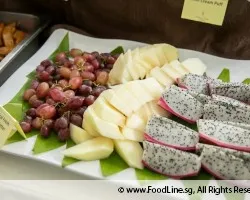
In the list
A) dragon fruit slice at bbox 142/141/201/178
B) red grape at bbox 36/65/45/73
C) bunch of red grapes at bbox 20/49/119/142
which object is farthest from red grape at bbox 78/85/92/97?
dragon fruit slice at bbox 142/141/201/178

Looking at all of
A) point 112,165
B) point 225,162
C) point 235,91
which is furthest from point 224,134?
point 112,165

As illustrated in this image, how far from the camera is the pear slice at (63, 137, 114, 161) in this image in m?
1.03

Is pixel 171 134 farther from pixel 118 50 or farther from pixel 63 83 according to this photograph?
pixel 118 50

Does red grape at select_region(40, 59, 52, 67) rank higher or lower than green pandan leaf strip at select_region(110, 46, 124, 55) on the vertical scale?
lower

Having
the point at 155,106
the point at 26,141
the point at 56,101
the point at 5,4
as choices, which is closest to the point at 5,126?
the point at 26,141

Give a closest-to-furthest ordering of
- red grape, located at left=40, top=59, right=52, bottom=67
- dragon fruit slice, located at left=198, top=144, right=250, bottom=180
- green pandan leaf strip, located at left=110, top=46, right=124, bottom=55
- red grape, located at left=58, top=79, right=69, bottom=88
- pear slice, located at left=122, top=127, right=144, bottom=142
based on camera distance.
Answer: dragon fruit slice, located at left=198, top=144, right=250, bottom=180 → pear slice, located at left=122, top=127, right=144, bottom=142 → red grape, located at left=58, top=79, right=69, bottom=88 → red grape, located at left=40, top=59, right=52, bottom=67 → green pandan leaf strip, located at left=110, top=46, right=124, bottom=55

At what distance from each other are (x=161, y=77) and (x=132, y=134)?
0.96 ft

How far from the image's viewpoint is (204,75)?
52.6 inches

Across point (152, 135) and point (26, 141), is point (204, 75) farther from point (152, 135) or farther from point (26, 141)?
point (26, 141)

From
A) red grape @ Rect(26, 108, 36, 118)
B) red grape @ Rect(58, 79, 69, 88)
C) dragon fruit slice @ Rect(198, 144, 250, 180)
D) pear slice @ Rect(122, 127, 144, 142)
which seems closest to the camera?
dragon fruit slice @ Rect(198, 144, 250, 180)

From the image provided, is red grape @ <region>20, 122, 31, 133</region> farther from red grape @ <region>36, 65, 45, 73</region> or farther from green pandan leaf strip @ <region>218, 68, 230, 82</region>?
green pandan leaf strip @ <region>218, 68, 230, 82</region>

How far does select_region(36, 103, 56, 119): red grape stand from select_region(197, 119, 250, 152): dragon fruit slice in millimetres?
428

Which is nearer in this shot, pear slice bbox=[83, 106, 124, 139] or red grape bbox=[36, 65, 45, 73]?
pear slice bbox=[83, 106, 124, 139]

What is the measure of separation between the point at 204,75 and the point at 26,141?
634 millimetres
